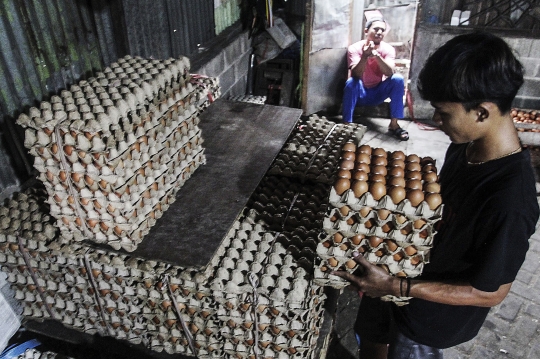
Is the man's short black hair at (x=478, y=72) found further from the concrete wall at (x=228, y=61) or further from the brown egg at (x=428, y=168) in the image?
the concrete wall at (x=228, y=61)

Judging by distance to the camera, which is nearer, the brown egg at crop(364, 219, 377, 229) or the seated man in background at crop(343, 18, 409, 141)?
the brown egg at crop(364, 219, 377, 229)

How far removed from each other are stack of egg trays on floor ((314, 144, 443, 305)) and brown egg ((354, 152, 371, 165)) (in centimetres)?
1

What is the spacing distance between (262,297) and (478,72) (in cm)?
192

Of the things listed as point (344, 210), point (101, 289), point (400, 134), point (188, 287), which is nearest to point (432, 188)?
point (344, 210)

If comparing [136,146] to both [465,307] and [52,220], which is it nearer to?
[52,220]

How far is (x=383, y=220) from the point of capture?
7.79ft

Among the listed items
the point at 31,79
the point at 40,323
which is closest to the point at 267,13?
the point at 31,79

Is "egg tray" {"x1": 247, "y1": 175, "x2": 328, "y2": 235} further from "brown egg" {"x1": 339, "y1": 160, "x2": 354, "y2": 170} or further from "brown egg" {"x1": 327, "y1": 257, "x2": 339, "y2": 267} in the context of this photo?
"brown egg" {"x1": 339, "y1": 160, "x2": 354, "y2": 170}

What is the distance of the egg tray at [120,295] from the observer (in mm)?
2865

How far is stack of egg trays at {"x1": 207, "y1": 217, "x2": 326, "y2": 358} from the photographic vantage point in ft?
8.99

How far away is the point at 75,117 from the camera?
7.94 feet

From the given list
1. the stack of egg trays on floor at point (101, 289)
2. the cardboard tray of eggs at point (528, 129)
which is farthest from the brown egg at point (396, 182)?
the cardboard tray of eggs at point (528, 129)

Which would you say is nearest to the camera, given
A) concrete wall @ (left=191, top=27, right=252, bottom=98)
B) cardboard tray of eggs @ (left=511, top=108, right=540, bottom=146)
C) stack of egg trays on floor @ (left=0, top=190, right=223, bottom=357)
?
stack of egg trays on floor @ (left=0, top=190, right=223, bottom=357)

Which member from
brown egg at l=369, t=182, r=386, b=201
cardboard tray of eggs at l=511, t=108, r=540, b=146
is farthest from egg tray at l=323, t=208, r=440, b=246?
cardboard tray of eggs at l=511, t=108, r=540, b=146
